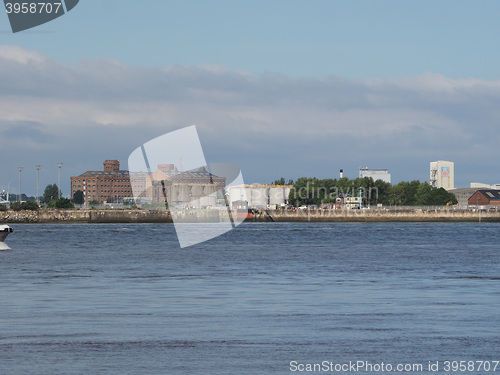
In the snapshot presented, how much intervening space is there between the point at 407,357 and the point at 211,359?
404 centimetres

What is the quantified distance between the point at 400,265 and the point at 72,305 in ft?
80.1

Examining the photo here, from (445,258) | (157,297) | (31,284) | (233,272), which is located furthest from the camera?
(445,258)

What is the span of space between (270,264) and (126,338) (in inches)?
1093

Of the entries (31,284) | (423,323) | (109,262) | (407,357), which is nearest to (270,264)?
(109,262)

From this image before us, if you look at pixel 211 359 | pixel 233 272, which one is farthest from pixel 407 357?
pixel 233 272

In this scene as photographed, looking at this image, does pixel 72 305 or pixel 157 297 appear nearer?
pixel 72 305

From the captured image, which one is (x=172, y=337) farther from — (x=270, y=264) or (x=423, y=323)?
(x=270, y=264)

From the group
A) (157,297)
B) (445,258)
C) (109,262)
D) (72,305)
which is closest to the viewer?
(72,305)

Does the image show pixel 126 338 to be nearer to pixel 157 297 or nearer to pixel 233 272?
pixel 157 297

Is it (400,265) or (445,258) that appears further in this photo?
(445,258)

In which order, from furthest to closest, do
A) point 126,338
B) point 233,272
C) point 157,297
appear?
point 233,272 → point 157,297 → point 126,338

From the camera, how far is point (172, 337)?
19.0m

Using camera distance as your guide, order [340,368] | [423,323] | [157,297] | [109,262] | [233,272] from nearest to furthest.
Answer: [340,368]
[423,323]
[157,297]
[233,272]
[109,262]

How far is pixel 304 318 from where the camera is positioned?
2227 cm
